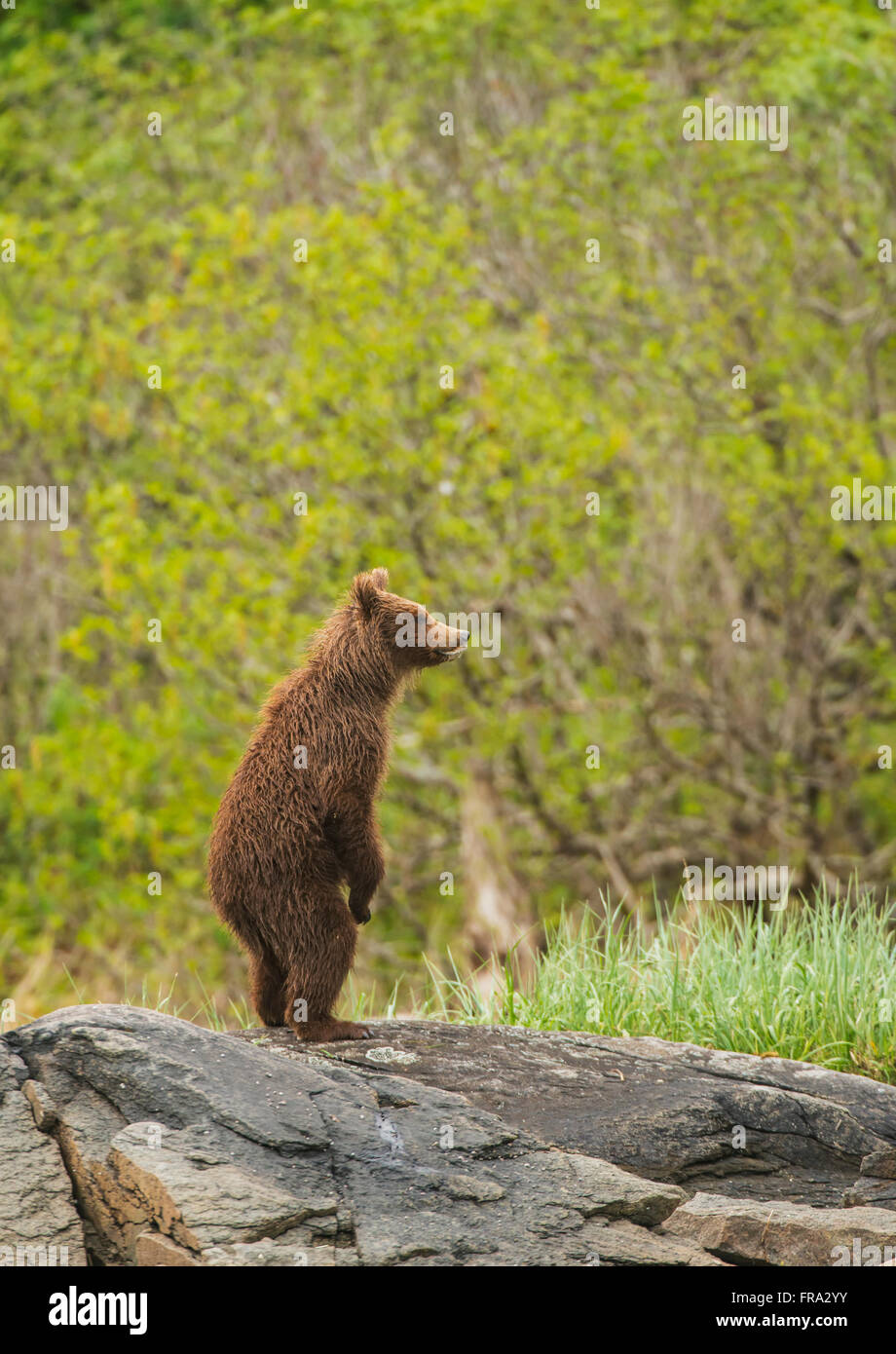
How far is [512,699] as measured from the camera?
11578 mm

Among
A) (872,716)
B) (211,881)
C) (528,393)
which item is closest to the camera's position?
(211,881)

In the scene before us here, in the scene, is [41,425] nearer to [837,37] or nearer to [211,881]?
[837,37]

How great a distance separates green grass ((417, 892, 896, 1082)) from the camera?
5609 millimetres

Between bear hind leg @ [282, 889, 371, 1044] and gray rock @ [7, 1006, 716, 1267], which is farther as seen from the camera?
bear hind leg @ [282, 889, 371, 1044]

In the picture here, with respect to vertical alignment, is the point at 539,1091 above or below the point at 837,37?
below

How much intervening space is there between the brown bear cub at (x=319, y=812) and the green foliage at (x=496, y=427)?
5.39m

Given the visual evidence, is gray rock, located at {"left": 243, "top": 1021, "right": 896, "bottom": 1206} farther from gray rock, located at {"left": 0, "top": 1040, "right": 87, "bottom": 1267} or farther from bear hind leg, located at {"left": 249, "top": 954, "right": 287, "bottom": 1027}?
gray rock, located at {"left": 0, "top": 1040, "right": 87, "bottom": 1267}

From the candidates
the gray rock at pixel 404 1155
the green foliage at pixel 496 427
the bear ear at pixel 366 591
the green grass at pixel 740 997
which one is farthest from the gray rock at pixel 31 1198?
the green foliage at pixel 496 427

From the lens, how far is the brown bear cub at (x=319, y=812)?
4.82 metres

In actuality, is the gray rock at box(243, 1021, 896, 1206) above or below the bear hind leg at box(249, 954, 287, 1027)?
below

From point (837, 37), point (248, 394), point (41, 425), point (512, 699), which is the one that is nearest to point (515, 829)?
point (512, 699)

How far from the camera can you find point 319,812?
4.84 meters

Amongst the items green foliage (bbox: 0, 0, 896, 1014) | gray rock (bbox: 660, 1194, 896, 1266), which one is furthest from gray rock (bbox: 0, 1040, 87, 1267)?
green foliage (bbox: 0, 0, 896, 1014)

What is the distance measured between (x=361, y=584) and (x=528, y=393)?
239 inches
